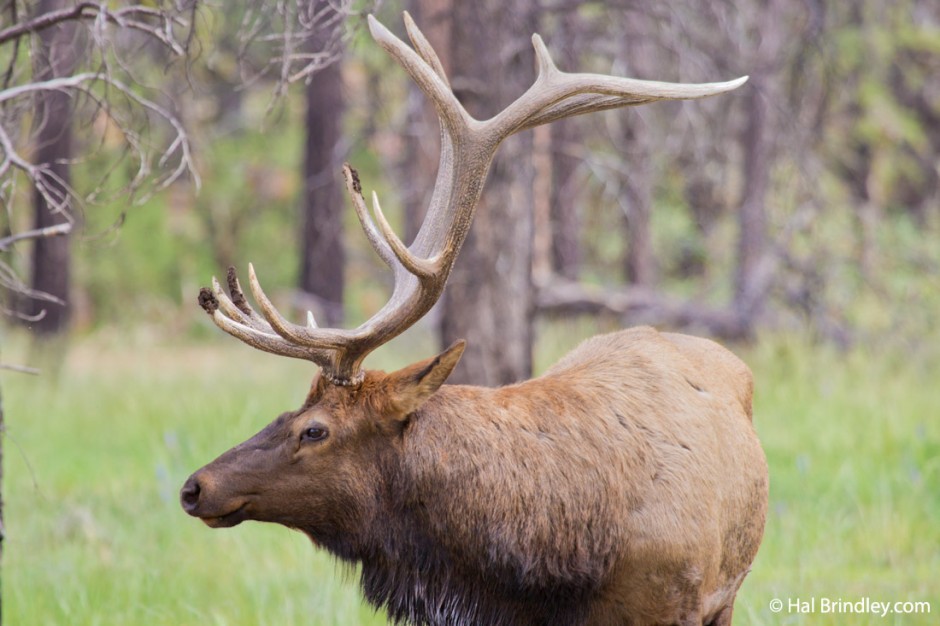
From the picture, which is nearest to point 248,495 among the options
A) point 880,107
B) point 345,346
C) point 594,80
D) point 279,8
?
point 345,346

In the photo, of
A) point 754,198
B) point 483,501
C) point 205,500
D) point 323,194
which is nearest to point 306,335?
point 205,500

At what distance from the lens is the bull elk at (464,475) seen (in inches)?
153

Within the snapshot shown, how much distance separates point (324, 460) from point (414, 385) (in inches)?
15.1

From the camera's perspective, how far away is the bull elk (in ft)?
12.8

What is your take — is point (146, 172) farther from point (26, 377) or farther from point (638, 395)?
point (26, 377)

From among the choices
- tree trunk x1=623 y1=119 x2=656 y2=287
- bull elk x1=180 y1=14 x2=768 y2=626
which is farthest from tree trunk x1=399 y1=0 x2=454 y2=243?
bull elk x1=180 y1=14 x2=768 y2=626

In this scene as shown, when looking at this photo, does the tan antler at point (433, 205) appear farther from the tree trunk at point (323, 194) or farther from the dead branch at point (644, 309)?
the tree trunk at point (323, 194)

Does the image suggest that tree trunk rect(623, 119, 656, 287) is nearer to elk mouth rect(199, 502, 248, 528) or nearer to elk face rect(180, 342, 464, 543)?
elk face rect(180, 342, 464, 543)

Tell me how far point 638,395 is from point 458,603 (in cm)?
95

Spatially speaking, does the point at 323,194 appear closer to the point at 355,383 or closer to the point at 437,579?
the point at 355,383

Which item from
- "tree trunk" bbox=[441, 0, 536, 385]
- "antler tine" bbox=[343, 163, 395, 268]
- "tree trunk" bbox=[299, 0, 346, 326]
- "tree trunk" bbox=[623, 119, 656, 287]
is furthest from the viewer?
"tree trunk" bbox=[299, 0, 346, 326]

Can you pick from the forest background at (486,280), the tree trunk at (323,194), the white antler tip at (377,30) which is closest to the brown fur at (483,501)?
the forest background at (486,280)

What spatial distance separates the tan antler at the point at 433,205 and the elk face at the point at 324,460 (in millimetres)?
122

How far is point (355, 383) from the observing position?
399 cm
